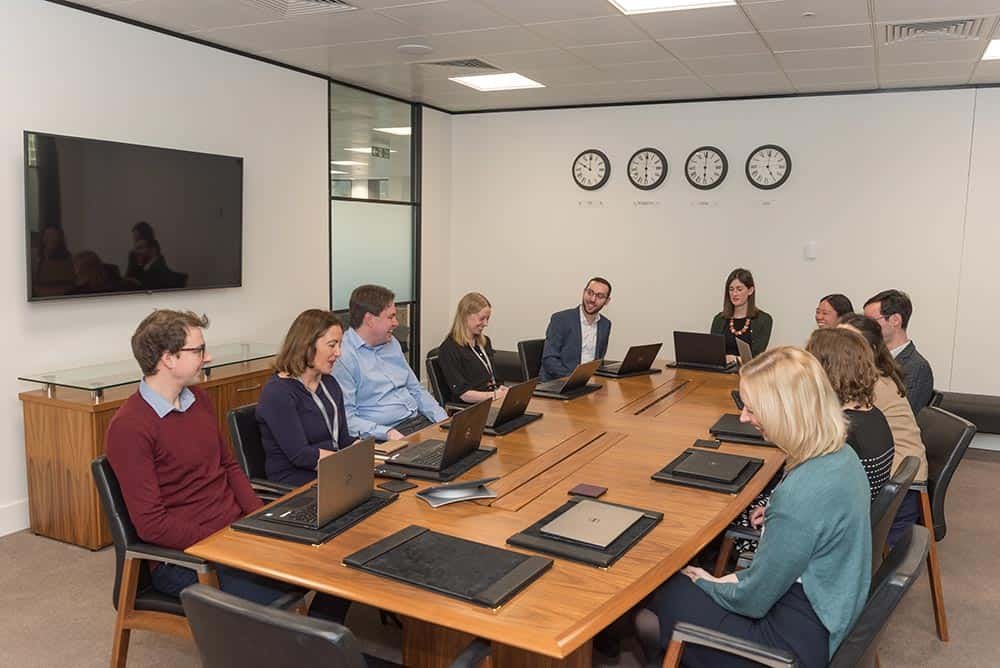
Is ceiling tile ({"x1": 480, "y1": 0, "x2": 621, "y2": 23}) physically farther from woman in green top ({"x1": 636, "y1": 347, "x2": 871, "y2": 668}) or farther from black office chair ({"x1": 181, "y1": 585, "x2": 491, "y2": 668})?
black office chair ({"x1": 181, "y1": 585, "x2": 491, "y2": 668})

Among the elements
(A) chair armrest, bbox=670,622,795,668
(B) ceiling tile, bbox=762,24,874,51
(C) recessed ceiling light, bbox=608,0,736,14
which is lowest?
(A) chair armrest, bbox=670,622,795,668

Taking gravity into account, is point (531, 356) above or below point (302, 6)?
below

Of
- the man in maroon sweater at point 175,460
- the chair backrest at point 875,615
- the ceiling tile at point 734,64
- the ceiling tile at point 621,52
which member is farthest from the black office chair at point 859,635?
the ceiling tile at point 734,64

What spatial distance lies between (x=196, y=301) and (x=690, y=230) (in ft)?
13.4

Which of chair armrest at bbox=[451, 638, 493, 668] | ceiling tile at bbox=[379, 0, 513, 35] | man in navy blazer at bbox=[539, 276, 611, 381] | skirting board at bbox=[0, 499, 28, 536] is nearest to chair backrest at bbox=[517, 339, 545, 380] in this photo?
man in navy blazer at bbox=[539, 276, 611, 381]

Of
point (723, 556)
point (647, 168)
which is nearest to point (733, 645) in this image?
point (723, 556)

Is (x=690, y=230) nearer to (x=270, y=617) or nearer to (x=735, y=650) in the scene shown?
(x=735, y=650)

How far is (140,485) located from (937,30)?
15.4 feet

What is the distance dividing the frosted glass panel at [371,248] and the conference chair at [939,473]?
4.53 meters

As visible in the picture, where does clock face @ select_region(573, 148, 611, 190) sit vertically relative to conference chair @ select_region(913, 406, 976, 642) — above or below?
above

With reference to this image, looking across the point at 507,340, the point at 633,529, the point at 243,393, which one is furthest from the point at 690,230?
the point at 633,529

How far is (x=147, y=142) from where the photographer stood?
4766 millimetres

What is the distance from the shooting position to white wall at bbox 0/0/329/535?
4.12m

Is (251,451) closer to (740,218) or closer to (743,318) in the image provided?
(743,318)
